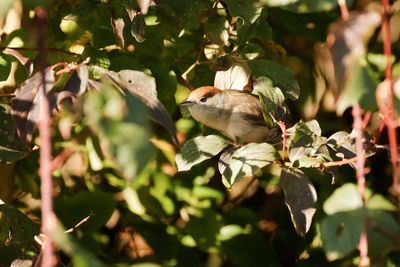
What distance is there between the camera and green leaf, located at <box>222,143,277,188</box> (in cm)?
130

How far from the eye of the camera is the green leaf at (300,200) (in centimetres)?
130

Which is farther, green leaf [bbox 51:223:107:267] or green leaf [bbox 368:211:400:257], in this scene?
green leaf [bbox 368:211:400:257]

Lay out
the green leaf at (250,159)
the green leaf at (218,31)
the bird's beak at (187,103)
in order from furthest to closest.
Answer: the bird's beak at (187,103) → the green leaf at (218,31) → the green leaf at (250,159)

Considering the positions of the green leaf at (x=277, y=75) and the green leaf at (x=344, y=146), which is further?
the green leaf at (x=277, y=75)

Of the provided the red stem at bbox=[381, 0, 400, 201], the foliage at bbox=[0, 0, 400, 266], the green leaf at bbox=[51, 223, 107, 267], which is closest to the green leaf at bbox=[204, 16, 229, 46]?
the foliage at bbox=[0, 0, 400, 266]

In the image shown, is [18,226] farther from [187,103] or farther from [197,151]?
[187,103]

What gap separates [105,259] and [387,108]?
53.7 inches

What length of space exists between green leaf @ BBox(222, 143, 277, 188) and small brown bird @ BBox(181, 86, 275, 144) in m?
0.28

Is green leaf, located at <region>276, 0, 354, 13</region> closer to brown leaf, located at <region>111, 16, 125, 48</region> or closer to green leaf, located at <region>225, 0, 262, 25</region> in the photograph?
green leaf, located at <region>225, 0, 262, 25</region>

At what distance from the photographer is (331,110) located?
2.52 m

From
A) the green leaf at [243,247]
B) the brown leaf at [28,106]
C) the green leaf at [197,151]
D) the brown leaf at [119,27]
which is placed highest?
the brown leaf at [28,106]

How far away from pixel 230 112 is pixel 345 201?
0.89 metres

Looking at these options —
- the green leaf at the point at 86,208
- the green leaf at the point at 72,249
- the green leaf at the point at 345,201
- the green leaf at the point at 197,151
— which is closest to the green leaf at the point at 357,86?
the green leaf at the point at 345,201

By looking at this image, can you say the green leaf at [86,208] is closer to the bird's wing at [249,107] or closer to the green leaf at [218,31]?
Answer: the bird's wing at [249,107]
